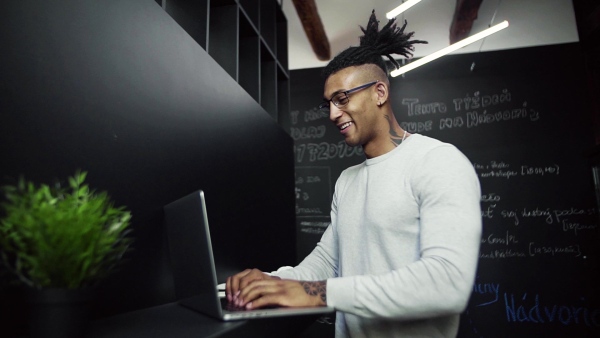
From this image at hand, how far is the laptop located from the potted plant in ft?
0.76

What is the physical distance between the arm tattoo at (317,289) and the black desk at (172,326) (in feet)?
0.41

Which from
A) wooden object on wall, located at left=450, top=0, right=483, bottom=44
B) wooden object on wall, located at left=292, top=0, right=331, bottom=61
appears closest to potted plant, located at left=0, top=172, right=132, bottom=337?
wooden object on wall, located at left=292, top=0, right=331, bottom=61

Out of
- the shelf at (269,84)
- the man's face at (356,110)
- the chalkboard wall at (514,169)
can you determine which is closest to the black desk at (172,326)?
the man's face at (356,110)

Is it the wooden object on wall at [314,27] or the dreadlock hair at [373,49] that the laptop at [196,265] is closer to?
the dreadlock hair at [373,49]

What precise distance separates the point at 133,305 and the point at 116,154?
14.5 inches

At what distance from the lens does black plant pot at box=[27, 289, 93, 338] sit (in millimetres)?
525

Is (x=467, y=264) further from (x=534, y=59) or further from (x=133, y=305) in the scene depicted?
(x=534, y=59)

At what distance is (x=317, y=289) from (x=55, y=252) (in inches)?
20.4

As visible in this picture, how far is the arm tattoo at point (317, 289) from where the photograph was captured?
83 centimetres

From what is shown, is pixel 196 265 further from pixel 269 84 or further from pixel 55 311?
pixel 269 84

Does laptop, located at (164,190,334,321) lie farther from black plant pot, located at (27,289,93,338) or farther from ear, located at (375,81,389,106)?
ear, located at (375,81,389,106)

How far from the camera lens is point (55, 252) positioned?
1.66 ft

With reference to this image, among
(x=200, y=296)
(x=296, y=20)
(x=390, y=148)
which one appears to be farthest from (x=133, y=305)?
(x=296, y=20)

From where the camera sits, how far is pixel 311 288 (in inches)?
32.9
